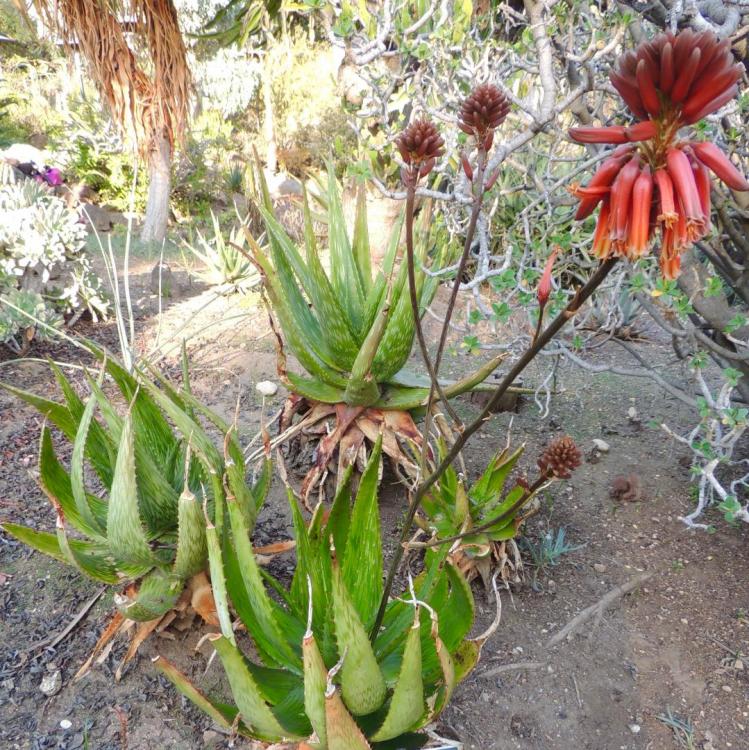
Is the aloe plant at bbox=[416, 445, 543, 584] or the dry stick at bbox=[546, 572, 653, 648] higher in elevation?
the aloe plant at bbox=[416, 445, 543, 584]

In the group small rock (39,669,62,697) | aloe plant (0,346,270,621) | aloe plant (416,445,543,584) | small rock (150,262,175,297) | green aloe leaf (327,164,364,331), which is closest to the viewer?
aloe plant (0,346,270,621)

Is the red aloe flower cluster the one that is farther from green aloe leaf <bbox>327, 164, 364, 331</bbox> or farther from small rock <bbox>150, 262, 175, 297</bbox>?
small rock <bbox>150, 262, 175, 297</bbox>

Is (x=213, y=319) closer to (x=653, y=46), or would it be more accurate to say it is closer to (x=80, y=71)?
(x=80, y=71)

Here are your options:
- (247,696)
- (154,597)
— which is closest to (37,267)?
(154,597)

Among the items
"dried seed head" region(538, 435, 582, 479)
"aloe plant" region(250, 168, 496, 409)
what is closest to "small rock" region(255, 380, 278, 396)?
"aloe plant" region(250, 168, 496, 409)

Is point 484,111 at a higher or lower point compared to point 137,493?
higher

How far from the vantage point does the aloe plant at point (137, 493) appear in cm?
126

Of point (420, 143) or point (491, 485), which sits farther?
point (491, 485)

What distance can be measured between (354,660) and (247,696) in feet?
0.67

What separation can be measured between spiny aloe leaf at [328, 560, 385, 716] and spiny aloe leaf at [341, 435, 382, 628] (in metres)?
0.23

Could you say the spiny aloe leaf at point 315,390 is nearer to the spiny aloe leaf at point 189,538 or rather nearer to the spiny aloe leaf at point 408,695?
the spiny aloe leaf at point 189,538

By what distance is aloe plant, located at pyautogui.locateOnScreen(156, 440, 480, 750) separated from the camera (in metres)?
0.95

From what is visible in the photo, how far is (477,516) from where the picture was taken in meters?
1.77

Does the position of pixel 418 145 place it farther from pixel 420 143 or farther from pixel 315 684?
pixel 315 684
